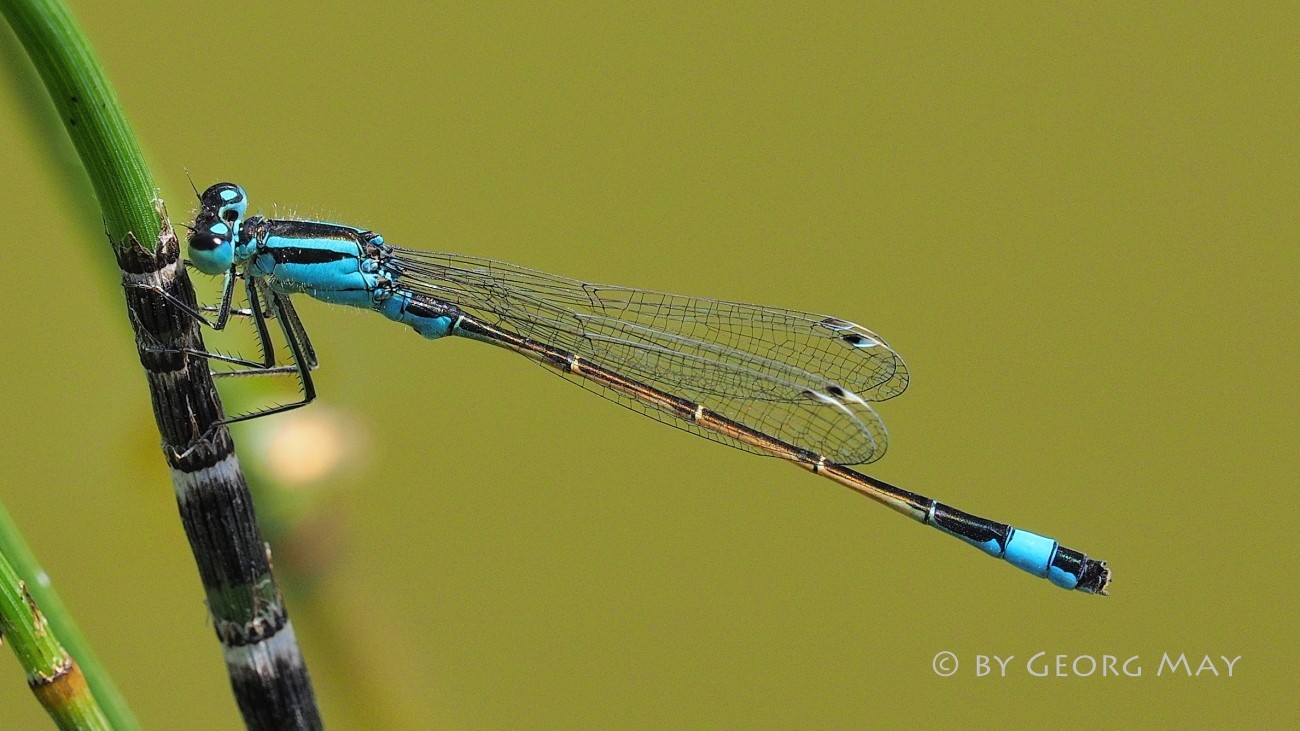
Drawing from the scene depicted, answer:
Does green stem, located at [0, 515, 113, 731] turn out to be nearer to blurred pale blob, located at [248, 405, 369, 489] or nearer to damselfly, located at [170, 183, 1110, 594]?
blurred pale blob, located at [248, 405, 369, 489]

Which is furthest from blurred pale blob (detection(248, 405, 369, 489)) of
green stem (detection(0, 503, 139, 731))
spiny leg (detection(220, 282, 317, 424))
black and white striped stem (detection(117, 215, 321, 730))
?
green stem (detection(0, 503, 139, 731))

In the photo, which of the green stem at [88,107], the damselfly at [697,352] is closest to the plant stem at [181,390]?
the green stem at [88,107]

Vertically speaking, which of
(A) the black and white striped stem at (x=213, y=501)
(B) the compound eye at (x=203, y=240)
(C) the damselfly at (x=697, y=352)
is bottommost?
(A) the black and white striped stem at (x=213, y=501)

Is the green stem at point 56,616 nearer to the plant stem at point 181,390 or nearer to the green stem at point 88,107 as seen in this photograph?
the plant stem at point 181,390

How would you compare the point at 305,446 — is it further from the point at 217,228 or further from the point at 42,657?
the point at 42,657

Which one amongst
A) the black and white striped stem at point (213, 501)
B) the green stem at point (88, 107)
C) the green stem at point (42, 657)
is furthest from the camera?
the black and white striped stem at point (213, 501)

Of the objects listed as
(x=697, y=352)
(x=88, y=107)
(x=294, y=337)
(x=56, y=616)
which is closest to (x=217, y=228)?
(x=294, y=337)

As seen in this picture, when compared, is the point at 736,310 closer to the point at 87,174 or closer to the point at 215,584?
the point at 215,584
